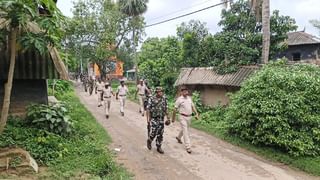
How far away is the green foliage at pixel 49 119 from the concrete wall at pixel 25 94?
0.46 meters

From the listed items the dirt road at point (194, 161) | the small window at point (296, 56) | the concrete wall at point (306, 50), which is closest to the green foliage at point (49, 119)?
the dirt road at point (194, 161)

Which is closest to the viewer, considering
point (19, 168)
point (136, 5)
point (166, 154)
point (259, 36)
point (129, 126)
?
point (19, 168)

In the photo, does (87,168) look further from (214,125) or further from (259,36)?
(259,36)

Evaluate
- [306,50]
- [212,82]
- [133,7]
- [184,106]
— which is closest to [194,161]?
[184,106]

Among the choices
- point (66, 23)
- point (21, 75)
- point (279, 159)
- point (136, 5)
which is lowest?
point (279, 159)

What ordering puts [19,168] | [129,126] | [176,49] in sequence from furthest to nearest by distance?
1. [176,49]
2. [129,126]
3. [19,168]

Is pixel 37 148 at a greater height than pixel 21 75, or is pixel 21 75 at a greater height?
pixel 21 75

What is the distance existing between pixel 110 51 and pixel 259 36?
24.0 metres

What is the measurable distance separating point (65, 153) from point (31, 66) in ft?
9.61

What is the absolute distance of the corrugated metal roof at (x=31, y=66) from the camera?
10.1 m

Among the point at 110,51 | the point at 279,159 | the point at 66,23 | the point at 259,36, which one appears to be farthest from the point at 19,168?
the point at 110,51

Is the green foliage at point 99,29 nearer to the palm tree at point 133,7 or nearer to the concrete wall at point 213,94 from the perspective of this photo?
the palm tree at point 133,7

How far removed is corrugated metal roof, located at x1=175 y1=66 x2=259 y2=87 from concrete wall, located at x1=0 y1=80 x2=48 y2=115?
8.98 meters

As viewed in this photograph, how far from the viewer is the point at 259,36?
19859mm
